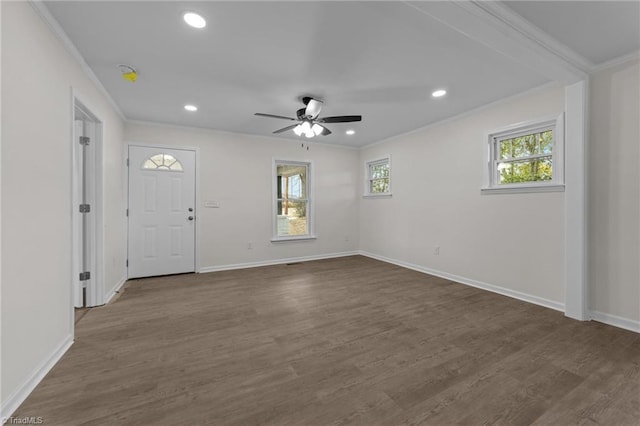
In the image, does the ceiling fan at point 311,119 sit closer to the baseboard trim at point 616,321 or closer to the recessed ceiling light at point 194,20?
the recessed ceiling light at point 194,20

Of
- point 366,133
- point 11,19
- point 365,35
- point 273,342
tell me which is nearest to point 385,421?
point 273,342

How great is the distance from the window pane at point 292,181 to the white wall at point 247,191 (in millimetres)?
229

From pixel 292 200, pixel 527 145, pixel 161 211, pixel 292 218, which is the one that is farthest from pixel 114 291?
pixel 527 145

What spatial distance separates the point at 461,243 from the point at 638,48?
8.84ft

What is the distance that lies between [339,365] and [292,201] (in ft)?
13.4

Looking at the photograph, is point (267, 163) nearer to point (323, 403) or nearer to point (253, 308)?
point (253, 308)

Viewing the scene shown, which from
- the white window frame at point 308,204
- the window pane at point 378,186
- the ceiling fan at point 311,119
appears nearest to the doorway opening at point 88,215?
the ceiling fan at point 311,119

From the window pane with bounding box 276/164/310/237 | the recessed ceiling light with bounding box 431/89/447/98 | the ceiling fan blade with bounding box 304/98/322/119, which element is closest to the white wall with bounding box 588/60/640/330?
the recessed ceiling light with bounding box 431/89/447/98

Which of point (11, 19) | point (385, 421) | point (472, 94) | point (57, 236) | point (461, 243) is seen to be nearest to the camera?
point (385, 421)

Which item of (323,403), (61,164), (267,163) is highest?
(267,163)

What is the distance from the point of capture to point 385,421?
57.9 inches

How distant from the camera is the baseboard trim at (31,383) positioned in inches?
58.9

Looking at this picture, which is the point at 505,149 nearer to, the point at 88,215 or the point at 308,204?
the point at 308,204

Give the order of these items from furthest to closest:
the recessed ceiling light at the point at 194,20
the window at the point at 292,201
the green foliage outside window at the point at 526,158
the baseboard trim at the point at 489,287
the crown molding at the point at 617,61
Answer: the window at the point at 292,201, the green foliage outside window at the point at 526,158, the baseboard trim at the point at 489,287, the crown molding at the point at 617,61, the recessed ceiling light at the point at 194,20
